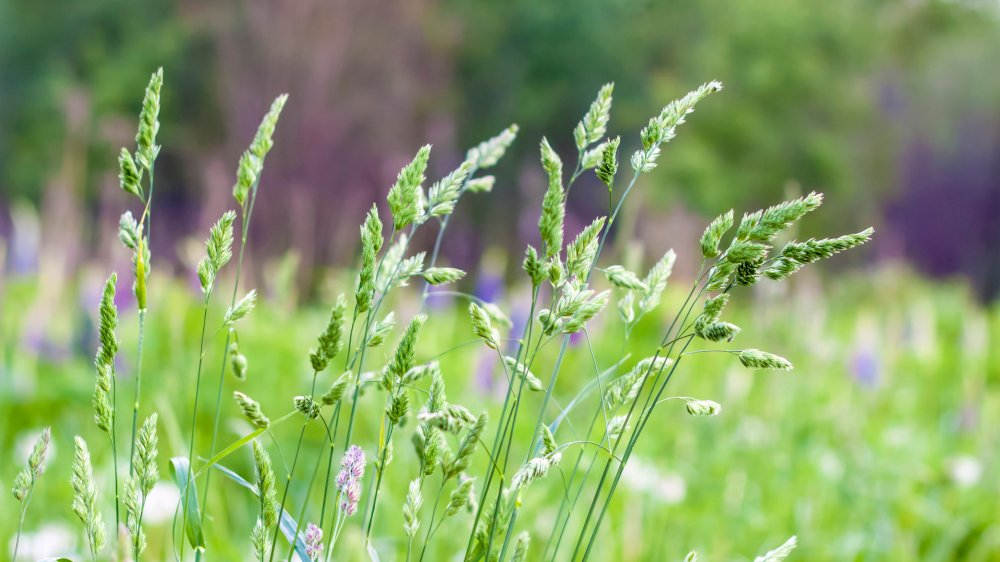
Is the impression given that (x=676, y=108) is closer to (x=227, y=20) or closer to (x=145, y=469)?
(x=145, y=469)

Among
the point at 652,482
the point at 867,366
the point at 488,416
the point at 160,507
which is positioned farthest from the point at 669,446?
the point at 488,416

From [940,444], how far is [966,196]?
64.1 feet

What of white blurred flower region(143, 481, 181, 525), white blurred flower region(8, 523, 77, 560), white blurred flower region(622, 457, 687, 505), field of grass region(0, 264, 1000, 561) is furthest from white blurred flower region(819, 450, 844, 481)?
white blurred flower region(8, 523, 77, 560)

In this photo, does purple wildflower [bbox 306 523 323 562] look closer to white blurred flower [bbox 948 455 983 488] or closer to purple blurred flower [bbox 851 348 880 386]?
white blurred flower [bbox 948 455 983 488]

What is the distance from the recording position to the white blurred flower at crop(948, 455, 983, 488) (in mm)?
2977

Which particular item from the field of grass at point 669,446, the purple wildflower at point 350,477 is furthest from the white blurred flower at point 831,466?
the purple wildflower at point 350,477

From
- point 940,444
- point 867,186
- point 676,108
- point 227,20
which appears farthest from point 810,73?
point 676,108

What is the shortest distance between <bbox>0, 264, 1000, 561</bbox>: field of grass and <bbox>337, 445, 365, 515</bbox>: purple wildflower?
578mm

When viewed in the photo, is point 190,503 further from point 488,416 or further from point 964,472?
point 964,472

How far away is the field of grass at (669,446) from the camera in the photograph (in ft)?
7.68

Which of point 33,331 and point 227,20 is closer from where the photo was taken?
point 33,331

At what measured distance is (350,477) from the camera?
0.79 metres

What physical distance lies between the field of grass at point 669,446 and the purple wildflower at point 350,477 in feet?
1.90

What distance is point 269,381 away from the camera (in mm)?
3285
